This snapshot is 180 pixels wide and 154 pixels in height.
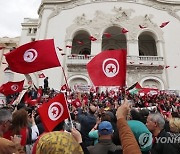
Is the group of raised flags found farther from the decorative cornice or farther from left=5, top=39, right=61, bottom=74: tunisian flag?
the decorative cornice

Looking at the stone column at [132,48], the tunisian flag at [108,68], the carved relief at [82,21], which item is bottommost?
the tunisian flag at [108,68]

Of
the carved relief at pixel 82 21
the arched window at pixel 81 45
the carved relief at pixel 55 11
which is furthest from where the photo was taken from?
the arched window at pixel 81 45

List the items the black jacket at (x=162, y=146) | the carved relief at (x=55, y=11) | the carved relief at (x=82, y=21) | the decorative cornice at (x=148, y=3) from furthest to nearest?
the decorative cornice at (x=148, y=3)
the carved relief at (x=55, y=11)
the carved relief at (x=82, y=21)
the black jacket at (x=162, y=146)

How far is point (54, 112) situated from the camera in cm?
430

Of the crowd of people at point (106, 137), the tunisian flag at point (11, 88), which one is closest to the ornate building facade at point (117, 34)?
the tunisian flag at point (11, 88)

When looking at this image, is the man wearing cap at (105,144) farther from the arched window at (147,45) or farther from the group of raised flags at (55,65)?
the arched window at (147,45)

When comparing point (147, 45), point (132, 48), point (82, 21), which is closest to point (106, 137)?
point (132, 48)

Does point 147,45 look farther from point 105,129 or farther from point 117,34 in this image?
point 105,129

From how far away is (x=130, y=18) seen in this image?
89.0 feet

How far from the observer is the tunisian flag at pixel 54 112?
4.23 m

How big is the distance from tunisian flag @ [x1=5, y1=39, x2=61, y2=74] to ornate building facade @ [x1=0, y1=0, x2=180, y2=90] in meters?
19.1

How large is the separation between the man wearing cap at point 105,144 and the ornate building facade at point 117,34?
69.8ft

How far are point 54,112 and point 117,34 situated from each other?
2568cm

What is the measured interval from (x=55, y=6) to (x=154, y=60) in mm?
13280
